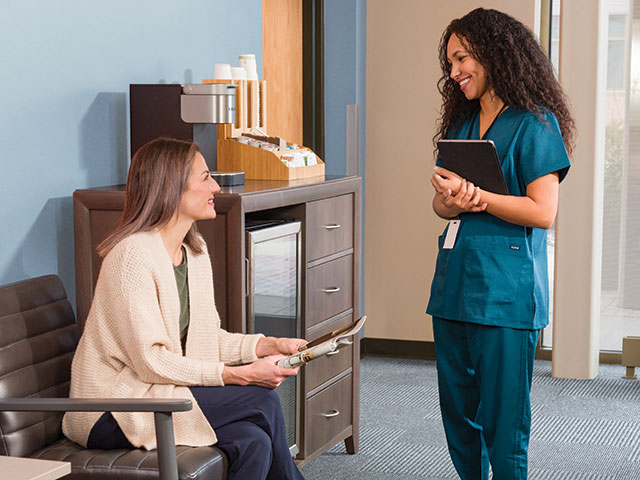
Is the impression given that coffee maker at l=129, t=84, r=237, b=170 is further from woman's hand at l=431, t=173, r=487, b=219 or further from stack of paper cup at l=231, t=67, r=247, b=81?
woman's hand at l=431, t=173, r=487, b=219

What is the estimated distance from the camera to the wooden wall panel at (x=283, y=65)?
4285 millimetres

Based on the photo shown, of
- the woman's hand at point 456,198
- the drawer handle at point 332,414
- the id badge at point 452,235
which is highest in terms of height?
the woman's hand at point 456,198

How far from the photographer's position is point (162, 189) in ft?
7.35

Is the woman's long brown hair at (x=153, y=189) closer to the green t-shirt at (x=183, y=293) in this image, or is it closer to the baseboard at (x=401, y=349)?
the green t-shirt at (x=183, y=293)

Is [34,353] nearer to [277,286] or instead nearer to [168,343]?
[168,343]

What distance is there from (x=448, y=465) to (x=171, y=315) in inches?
62.5

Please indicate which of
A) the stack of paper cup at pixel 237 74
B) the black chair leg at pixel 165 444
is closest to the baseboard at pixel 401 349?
the stack of paper cup at pixel 237 74

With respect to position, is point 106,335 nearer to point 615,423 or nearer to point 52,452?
point 52,452

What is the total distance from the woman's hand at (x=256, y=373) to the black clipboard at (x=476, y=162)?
2.40ft

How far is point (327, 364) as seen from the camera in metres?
3.22

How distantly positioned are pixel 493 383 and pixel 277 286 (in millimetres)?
797

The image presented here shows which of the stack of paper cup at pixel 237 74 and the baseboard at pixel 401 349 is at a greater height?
the stack of paper cup at pixel 237 74

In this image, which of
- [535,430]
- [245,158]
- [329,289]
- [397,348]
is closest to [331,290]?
[329,289]

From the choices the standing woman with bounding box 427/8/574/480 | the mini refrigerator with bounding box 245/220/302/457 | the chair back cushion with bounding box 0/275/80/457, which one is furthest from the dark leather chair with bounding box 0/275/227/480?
the standing woman with bounding box 427/8/574/480
